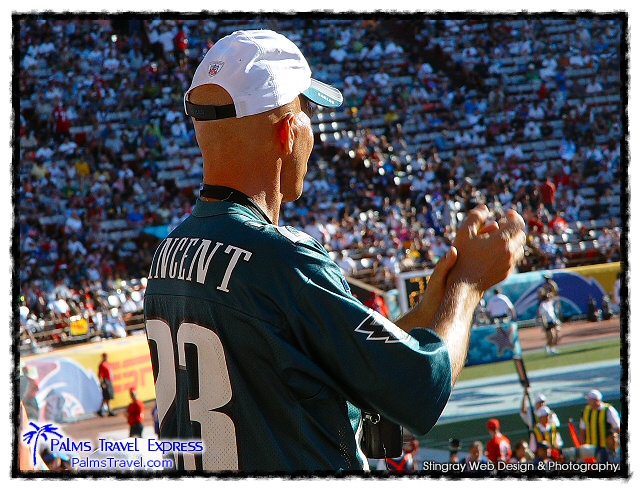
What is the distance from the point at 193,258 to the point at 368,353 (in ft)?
1.40

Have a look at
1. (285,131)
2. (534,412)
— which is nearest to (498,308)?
(534,412)

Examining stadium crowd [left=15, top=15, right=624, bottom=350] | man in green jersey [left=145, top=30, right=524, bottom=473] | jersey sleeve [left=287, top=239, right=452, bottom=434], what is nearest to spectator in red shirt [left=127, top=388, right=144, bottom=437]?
stadium crowd [left=15, top=15, right=624, bottom=350]

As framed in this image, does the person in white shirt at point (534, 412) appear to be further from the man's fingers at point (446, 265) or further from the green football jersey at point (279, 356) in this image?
the green football jersey at point (279, 356)

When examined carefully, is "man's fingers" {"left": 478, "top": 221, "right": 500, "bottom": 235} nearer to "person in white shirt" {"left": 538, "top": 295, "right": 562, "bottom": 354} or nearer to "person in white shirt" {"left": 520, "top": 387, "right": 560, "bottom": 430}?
"person in white shirt" {"left": 520, "top": 387, "right": 560, "bottom": 430}

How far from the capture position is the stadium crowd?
17.6m

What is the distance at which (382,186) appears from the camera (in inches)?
788

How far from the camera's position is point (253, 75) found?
6.18ft

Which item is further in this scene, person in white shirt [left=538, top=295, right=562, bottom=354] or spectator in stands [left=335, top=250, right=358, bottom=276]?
spectator in stands [left=335, top=250, right=358, bottom=276]

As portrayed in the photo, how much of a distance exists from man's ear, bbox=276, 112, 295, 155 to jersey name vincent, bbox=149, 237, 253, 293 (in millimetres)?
266

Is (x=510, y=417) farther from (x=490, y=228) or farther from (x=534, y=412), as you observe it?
(x=490, y=228)

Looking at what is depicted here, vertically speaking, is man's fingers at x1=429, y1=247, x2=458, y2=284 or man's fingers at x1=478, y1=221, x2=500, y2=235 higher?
man's fingers at x1=478, y1=221, x2=500, y2=235

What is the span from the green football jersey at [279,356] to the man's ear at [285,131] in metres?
0.16

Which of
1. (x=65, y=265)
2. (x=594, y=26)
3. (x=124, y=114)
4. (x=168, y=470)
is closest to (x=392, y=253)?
(x=65, y=265)

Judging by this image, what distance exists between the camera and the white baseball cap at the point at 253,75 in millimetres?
1886
